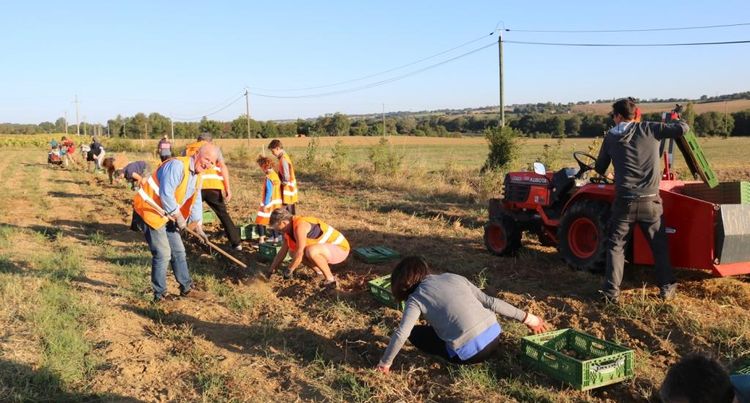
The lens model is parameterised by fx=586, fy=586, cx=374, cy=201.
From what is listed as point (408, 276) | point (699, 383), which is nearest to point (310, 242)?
point (408, 276)

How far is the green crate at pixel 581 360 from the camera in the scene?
379cm

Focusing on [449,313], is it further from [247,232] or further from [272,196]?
[247,232]

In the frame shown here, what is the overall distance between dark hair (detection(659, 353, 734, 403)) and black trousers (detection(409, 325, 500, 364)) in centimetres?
185

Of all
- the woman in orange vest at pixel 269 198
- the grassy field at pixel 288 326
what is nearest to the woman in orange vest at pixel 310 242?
the grassy field at pixel 288 326

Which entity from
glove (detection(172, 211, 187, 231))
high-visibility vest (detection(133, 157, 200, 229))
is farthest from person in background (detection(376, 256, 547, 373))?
high-visibility vest (detection(133, 157, 200, 229))

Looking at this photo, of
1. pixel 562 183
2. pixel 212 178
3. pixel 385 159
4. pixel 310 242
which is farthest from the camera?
pixel 385 159

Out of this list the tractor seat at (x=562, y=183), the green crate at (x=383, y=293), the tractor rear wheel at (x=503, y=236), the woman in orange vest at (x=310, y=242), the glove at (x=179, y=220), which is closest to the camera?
the green crate at (x=383, y=293)

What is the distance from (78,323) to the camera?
5.35 metres

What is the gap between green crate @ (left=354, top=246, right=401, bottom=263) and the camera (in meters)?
7.22

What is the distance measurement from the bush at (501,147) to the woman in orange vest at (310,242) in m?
10.5

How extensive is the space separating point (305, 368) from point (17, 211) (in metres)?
11.1

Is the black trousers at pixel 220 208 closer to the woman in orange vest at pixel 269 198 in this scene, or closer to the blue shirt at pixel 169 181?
the woman in orange vest at pixel 269 198

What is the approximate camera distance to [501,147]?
1639cm

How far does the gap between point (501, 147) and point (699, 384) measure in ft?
47.7
